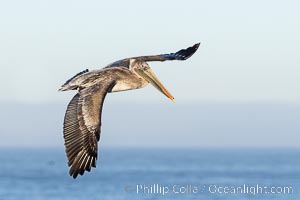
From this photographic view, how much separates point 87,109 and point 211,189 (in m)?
42.7

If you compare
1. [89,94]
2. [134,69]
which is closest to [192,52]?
[134,69]

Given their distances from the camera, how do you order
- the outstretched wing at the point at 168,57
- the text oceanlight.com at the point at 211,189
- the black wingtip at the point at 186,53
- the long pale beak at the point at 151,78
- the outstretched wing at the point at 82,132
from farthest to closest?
the text oceanlight.com at the point at 211,189, the black wingtip at the point at 186,53, the outstretched wing at the point at 168,57, the long pale beak at the point at 151,78, the outstretched wing at the point at 82,132

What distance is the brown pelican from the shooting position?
624 inches

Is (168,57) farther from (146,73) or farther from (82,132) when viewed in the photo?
(82,132)

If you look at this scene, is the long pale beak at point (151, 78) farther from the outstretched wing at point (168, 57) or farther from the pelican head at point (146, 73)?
the outstretched wing at point (168, 57)

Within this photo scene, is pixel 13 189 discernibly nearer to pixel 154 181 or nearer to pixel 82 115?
pixel 154 181

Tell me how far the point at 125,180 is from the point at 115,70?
54.0 meters

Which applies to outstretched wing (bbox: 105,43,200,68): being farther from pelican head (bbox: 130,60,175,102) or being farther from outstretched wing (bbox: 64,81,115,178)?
outstretched wing (bbox: 64,81,115,178)

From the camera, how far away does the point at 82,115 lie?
632 inches

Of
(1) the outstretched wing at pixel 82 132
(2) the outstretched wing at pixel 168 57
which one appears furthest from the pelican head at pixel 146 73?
(1) the outstretched wing at pixel 82 132

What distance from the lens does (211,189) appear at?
58.3 m

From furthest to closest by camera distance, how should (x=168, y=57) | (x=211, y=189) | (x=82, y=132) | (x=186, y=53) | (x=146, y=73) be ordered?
(x=211, y=189) → (x=186, y=53) → (x=168, y=57) → (x=146, y=73) → (x=82, y=132)

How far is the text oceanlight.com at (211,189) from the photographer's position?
2207 inches

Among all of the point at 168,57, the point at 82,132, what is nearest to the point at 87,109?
the point at 82,132
